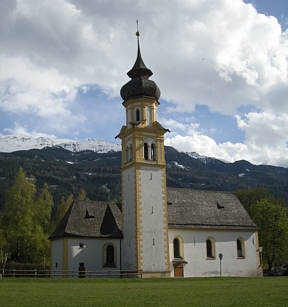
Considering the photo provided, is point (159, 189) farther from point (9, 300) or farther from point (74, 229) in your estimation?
point (9, 300)

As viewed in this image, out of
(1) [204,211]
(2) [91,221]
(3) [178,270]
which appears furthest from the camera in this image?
(1) [204,211]

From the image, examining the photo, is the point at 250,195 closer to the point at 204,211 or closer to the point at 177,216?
the point at 204,211

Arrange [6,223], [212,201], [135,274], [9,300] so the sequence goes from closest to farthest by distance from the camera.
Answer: [9,300] → [135,274] → [212,201] → [6,223]

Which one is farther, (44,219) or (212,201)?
(44,219)

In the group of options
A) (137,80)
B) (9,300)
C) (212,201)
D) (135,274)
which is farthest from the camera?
(212,201)

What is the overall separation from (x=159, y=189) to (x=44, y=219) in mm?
25618

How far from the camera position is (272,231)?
63.8 metres

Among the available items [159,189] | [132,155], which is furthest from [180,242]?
[132,155]

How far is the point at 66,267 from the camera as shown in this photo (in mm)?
45688

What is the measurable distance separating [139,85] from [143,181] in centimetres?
1217

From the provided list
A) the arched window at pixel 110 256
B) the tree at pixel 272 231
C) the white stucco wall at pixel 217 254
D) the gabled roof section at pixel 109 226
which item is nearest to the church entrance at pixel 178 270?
the white stucco wall at pixel 217 254

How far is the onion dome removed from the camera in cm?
5056

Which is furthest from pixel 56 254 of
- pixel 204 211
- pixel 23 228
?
pixel 204 211

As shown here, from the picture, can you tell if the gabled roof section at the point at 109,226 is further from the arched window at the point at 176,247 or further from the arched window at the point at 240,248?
the arched window at the point at 240,248
